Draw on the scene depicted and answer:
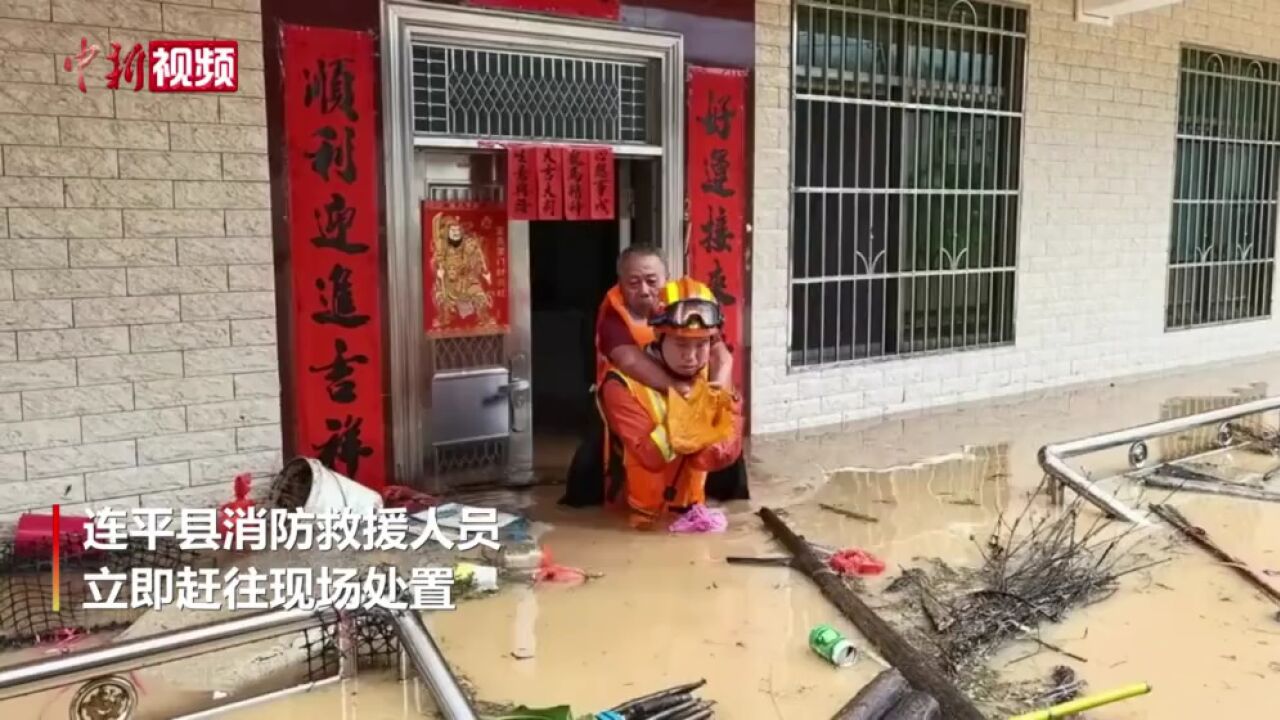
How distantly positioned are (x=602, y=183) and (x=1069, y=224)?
4.24 m

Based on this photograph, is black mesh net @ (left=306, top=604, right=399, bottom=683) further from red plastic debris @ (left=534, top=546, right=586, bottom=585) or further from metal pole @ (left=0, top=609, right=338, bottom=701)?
red plastic debris @ (left=534, top=546, right=586, bottom=585)

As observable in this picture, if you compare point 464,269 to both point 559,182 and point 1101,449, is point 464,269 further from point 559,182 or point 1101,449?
point 1101,449

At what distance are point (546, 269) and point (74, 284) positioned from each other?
4.25m

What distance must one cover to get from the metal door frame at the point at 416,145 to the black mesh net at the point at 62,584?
127 centimetres

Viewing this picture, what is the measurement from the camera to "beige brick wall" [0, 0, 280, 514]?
412 cm

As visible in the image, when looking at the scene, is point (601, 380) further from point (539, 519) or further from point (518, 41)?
point (518, 41)

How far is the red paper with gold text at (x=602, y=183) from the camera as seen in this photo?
Result: 5.45 meters

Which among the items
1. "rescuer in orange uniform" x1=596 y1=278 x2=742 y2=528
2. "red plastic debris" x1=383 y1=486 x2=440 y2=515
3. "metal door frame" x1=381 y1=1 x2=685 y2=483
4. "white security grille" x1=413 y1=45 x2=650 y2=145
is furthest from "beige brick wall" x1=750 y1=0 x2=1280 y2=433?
"red plastic debris" x1=383 y1=486 x2=440 y2=515

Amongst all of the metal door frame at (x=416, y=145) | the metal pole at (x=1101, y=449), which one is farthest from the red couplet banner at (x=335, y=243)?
the metal pole at (x=1101, y=449)

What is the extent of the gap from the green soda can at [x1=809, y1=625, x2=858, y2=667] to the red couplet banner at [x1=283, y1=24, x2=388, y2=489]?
8.37 feet

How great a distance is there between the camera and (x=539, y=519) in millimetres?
4773

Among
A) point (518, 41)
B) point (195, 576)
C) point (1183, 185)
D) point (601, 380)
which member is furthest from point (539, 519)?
point (1183, 185)

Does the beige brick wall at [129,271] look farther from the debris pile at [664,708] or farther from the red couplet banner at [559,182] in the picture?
the debris pile at [664,708]

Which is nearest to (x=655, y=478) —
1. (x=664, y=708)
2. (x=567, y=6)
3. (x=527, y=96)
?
(x=664, y=708)
